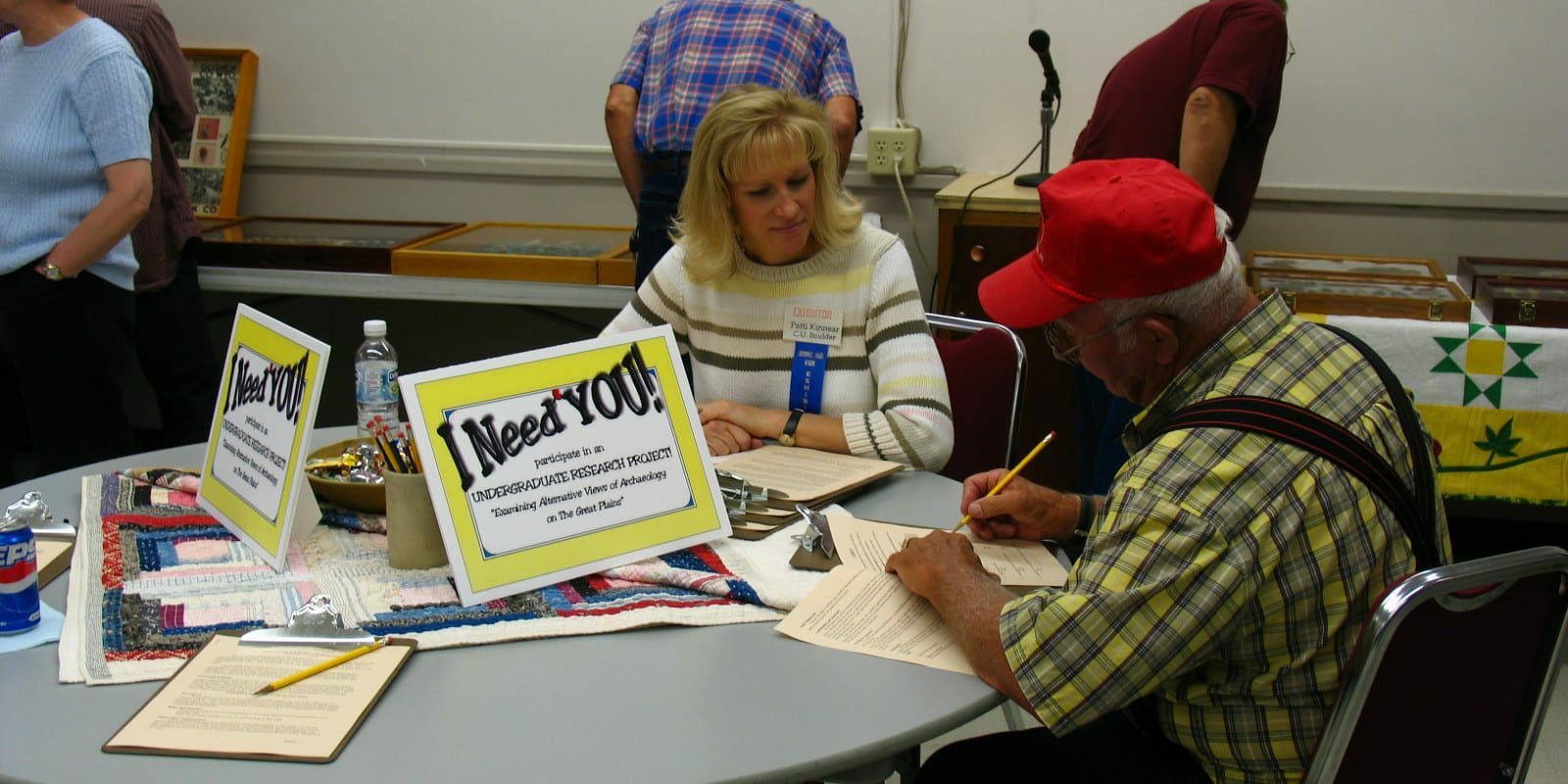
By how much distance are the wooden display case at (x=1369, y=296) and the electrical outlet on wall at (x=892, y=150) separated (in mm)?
1152

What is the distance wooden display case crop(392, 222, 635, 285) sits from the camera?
3643 mm

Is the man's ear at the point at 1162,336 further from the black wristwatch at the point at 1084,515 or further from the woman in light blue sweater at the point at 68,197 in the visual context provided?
the woman in light blue sweater at the point at 68,197

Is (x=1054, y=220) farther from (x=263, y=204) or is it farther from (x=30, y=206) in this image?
(x=263, y=204)

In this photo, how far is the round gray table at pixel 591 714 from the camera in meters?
1.08

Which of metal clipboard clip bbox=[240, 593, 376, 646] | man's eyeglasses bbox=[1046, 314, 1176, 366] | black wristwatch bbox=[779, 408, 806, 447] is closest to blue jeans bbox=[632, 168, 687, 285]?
black wristwatch bbox=[779, 408, 806, 447]

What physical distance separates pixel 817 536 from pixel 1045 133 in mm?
2390

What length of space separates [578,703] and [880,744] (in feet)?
0.96

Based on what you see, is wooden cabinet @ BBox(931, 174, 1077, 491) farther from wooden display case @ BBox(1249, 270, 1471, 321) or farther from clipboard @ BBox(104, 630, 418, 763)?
clipboard @ BBox(104, 630, 418, 763)

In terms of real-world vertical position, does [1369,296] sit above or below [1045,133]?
below

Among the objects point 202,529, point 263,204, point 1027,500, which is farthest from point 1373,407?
point 263,204

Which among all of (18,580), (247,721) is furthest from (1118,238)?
(18,580)

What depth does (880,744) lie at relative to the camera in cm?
114

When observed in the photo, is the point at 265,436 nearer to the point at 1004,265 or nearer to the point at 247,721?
the point at 247,721

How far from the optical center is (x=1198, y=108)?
111 inches
